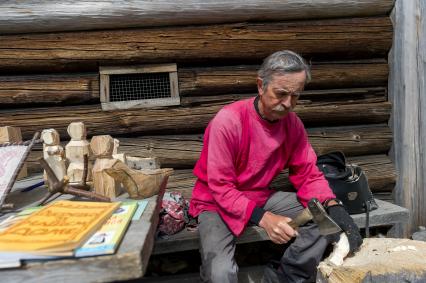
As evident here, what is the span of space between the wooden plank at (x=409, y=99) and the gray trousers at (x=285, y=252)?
1.58m

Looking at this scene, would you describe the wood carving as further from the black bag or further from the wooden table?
the black bag

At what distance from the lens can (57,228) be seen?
137cm

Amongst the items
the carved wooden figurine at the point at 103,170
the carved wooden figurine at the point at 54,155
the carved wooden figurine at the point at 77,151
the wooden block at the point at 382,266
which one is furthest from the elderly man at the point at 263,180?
the carved wooden figurine at the point at 54,155

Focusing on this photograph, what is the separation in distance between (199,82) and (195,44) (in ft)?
1.07

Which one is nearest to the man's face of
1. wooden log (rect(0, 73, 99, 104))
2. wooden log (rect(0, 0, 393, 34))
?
wooden log (rect(0, 0, 393, 34))

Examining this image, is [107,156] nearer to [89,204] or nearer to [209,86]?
[89,204]

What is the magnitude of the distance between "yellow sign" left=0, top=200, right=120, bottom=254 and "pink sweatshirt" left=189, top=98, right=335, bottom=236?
82 cm

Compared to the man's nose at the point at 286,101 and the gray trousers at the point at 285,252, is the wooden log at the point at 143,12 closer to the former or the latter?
the man's nose at the point at 286,101

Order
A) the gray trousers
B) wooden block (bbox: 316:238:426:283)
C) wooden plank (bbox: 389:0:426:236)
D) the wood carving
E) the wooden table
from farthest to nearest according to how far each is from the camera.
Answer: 1. wooden plank (bbox: 389:0:426:236)
2. the gray trousers
3. wooden block (bbox: 316:238:426:283)
4. the wood carving
5. the wooden table

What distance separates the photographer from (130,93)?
335 cm

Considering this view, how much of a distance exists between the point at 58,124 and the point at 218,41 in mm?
1543

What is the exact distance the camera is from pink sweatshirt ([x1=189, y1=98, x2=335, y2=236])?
232cm

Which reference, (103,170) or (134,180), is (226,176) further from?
(103,170)

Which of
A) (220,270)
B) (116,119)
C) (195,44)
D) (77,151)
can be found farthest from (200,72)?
(220,270)
